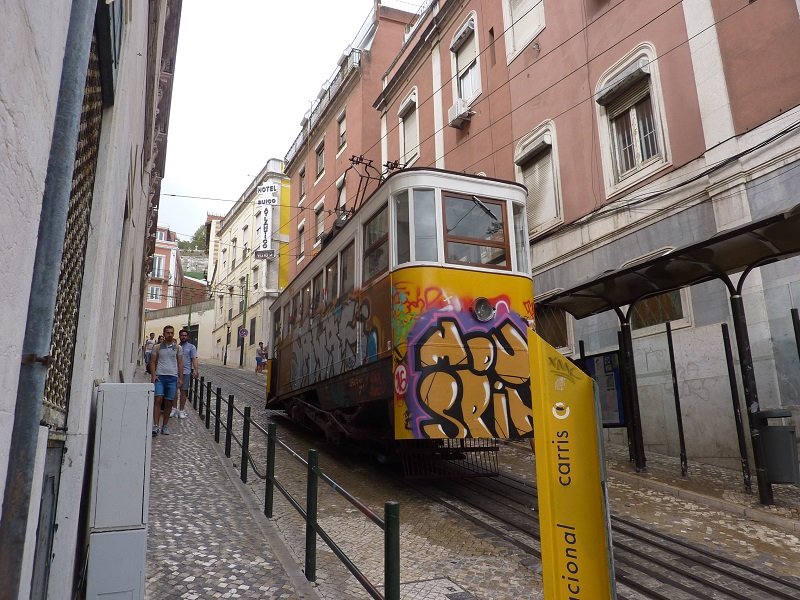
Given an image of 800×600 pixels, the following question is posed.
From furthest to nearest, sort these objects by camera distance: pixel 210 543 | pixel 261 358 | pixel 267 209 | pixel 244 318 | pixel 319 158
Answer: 1. pixel 244 318
2. pixel 267 209
3. pixel 261 358
4. pixel 319 158
5. pixel 210 543

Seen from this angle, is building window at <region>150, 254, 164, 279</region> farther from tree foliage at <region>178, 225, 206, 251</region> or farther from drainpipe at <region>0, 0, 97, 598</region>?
drainpipe at <region>0, 0, 97, 598</region>

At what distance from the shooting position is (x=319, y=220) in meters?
24.7

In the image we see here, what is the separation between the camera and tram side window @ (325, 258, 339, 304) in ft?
27.9

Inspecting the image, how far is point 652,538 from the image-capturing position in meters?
5.16

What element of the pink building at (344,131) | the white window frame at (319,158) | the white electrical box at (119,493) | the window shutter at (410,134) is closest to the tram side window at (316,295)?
the white electrical box at (119,493)

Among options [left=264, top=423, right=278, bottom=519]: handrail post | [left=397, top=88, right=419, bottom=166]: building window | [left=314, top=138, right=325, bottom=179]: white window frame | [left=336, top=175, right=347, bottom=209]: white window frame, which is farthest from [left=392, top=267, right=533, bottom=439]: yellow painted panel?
[left=314, top=138, right=325, bottom=179]: white window frame

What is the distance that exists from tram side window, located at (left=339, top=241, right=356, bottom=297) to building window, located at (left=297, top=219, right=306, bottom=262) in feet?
59.2

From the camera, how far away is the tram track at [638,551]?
399 centimetres

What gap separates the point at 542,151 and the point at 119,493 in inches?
428

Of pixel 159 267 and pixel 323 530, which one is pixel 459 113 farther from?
pixel 159 267

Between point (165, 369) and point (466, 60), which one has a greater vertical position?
point (466, 60)

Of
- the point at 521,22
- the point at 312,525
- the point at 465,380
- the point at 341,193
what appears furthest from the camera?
the point at 341,193

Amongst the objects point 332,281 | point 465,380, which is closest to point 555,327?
point 332,281

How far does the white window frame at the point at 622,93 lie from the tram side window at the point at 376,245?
5025mm
